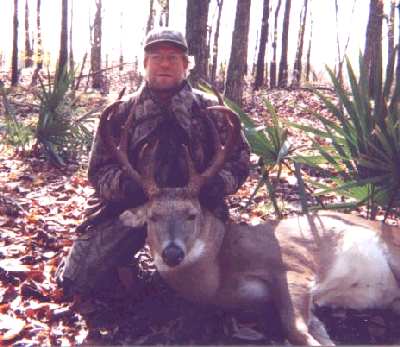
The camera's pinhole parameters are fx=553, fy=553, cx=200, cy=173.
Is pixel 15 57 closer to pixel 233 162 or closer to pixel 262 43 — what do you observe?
pixel 262 43

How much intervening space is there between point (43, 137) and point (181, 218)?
203 inches

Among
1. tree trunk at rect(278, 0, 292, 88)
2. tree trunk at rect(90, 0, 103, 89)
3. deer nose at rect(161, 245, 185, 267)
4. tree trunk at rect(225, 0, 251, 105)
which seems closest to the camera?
deer nose at rect(161, 245, 185, 267)

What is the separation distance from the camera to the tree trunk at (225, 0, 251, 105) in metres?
10.6

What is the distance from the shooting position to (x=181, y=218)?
393 centimetres

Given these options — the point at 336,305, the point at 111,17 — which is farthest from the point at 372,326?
the point at 111,17

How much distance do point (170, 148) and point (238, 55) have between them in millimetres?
6921

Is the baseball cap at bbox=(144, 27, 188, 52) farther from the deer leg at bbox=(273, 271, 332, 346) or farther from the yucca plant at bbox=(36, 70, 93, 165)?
the yucca plant at bbox=(36, 70, 93, 165)

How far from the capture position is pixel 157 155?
4277mm

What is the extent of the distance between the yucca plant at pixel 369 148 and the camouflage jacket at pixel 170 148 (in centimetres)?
82

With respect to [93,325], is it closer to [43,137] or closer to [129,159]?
[129,159]

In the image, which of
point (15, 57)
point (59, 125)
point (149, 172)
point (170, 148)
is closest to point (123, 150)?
point (149, 172)

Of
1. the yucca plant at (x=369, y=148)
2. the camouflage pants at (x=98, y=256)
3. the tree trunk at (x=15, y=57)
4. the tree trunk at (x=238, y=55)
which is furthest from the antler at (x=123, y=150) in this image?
the tree trunk at (x=15, y=57)

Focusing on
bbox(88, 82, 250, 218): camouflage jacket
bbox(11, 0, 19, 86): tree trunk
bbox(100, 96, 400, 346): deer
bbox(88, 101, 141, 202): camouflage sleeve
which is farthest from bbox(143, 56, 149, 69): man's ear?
bbox(11, 0, 19, 86): tree trunk

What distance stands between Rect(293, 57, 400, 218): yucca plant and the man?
86cm
